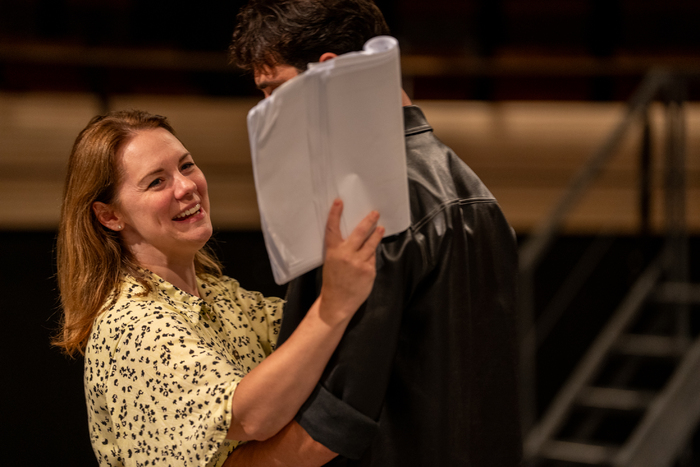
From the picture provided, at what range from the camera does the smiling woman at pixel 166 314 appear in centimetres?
98

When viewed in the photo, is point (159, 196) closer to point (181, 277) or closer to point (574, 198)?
point (181, 277)

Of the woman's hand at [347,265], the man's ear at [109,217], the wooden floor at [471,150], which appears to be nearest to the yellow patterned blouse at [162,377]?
the man's ear at [109,217]

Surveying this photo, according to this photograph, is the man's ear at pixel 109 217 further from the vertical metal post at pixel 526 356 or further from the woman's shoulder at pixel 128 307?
the vertical metal post at pixel 526 356

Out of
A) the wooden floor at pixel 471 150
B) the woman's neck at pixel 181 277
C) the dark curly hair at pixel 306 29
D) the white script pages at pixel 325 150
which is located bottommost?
the wooden floor at pixel 471 150

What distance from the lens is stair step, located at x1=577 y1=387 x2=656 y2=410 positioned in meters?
3.14

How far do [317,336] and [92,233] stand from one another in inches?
25.4

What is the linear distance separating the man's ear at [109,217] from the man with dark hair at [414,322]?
455 millimetres

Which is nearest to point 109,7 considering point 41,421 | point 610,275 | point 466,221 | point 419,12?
point 419,12

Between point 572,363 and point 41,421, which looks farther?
point 572,363

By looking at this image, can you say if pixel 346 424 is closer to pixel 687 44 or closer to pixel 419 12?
pixel 419 12

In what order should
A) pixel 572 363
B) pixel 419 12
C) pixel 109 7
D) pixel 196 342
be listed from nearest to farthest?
pixel 196 342, pixel 572 363, pixel 109 7, pixel 419 12

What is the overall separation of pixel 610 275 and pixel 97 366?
3256 millimetres

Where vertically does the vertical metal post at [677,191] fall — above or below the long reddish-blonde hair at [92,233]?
below

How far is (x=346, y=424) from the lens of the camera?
0.98 metres
